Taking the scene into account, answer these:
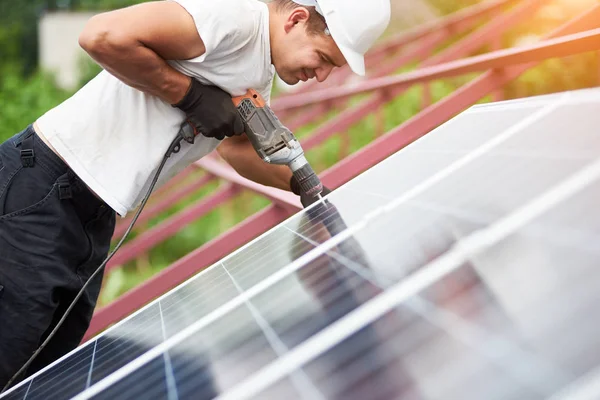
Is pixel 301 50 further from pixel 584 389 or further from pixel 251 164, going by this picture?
pixel 584 389

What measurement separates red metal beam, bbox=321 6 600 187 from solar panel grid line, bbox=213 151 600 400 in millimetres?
2029

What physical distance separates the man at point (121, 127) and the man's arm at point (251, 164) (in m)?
0.51

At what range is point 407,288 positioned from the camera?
1.25 metres

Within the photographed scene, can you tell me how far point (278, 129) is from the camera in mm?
2639

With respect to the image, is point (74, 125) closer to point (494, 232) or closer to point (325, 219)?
point (325, 219)

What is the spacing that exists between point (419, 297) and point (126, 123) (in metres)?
1.69

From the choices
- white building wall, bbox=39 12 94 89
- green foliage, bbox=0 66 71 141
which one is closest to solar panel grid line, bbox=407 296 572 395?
green foliage, bbox=0 66 71 141

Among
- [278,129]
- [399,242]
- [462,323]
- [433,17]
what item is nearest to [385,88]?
[278,129]

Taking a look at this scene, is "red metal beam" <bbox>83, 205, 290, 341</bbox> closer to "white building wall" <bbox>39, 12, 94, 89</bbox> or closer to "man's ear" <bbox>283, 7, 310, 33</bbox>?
"man's ear" <bbox>283, 7, 310, 33</bbox>

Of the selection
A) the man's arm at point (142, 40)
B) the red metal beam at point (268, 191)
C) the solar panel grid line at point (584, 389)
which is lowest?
the red metal beam at point (268, 191)

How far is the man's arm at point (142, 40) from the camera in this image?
2217mm

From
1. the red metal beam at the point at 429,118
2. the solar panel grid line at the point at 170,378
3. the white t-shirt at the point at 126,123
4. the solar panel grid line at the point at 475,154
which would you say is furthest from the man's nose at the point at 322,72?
the solar panel grid line at the point at 170,378

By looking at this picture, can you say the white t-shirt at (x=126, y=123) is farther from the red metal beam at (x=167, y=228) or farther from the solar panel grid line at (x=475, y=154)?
the red metal beam at (x=167, y=228)

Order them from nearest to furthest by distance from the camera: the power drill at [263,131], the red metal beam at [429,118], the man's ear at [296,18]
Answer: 1. the man's ear at [296,18]
2. the power drill at [263,131]
3. the red metal beam at [429,118]
